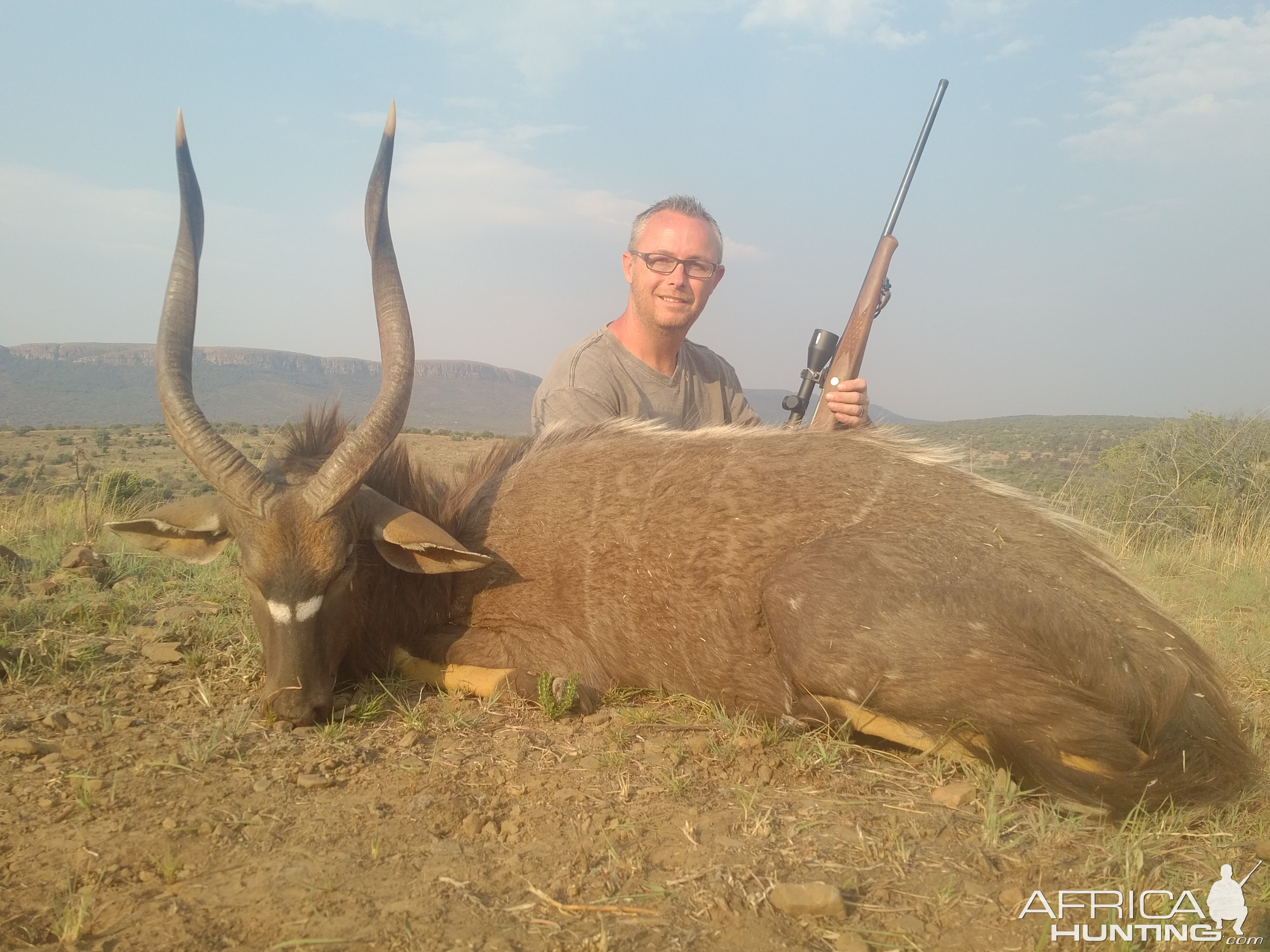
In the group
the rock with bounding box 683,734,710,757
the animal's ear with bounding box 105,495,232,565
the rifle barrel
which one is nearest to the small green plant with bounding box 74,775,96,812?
the animal's ear with bounding box 105,495,232,565

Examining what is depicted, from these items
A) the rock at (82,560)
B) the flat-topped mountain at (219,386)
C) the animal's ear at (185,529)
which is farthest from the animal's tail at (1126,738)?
the flat-topped mountain at (219,386)

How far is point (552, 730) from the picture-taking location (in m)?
3.26

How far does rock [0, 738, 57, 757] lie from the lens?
274 centimetres

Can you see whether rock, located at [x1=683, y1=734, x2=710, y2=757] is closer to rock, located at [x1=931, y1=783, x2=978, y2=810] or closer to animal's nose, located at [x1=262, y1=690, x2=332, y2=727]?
rock, located at [x1=931, y1=783, x2=978, y2=810]

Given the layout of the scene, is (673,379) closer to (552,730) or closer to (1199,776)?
(552,730)

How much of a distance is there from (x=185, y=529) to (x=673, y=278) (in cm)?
341

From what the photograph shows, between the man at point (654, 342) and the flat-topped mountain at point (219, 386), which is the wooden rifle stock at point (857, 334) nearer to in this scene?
the man at point (654, 342)

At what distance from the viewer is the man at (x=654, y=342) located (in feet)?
17.6

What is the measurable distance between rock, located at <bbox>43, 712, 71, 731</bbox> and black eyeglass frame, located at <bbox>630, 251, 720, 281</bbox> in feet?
13.6

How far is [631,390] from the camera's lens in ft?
18.1

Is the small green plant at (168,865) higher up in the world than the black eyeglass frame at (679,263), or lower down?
lower down

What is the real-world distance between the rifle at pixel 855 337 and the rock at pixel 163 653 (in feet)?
12.1

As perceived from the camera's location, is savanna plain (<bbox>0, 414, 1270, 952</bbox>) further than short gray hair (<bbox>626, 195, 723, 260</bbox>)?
No

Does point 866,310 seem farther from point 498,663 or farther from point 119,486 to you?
point 119,486
